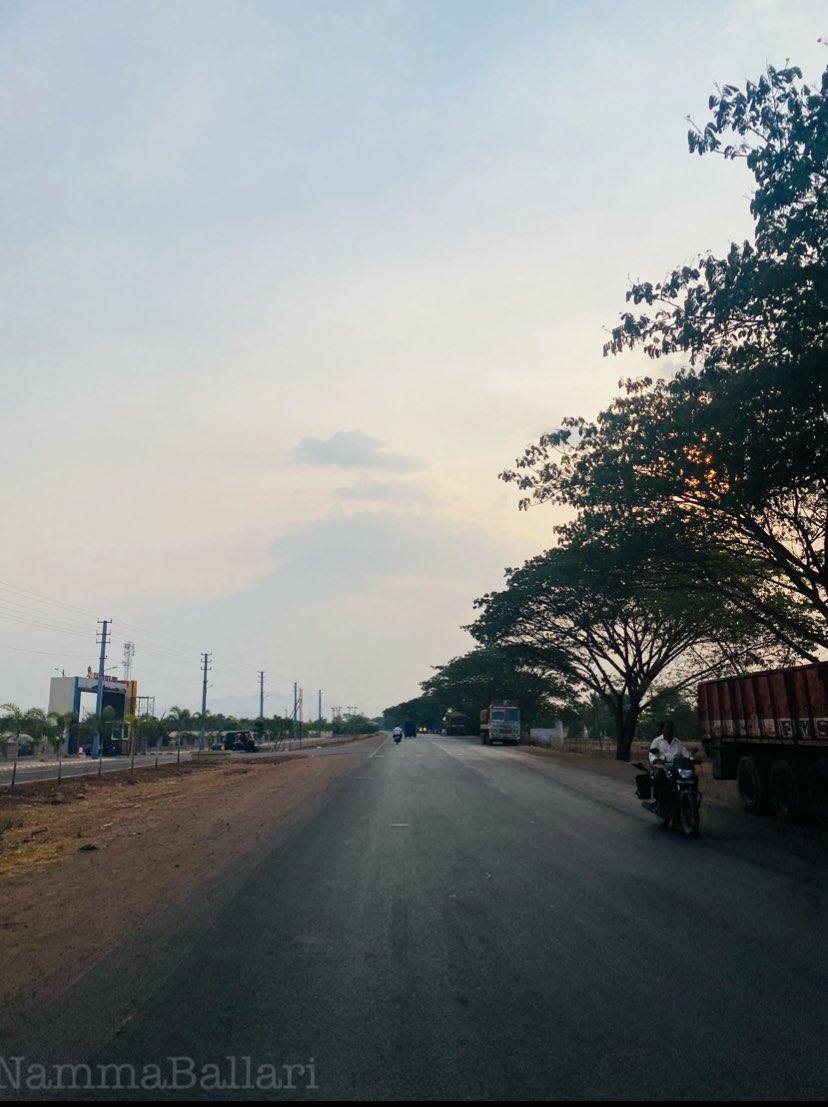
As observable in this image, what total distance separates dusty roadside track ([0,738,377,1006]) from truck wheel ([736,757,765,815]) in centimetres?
904

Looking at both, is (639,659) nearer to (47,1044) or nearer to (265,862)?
(265,862)

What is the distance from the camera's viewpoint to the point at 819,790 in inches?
547

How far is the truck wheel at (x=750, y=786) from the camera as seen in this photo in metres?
16.1

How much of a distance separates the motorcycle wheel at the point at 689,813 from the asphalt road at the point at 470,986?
1.99 meters

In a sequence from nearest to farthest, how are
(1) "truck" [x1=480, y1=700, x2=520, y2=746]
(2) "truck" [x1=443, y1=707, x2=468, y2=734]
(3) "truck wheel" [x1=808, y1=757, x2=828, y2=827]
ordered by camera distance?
(3) "truck wheel" [x1=808, y1=757, x2=828, y2=827]
(1) "truck" [x1=480, y1=700, x2=520, y2=746]
(2) "truck" [x1=443, y1=707, x2=468, y2=734]

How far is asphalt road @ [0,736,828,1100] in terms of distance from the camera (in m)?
4.38

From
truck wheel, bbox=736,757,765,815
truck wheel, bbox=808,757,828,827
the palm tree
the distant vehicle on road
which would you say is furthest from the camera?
the distant vehicle on road

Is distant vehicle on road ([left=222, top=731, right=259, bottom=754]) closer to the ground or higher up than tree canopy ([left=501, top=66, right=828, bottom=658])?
closer to the ground

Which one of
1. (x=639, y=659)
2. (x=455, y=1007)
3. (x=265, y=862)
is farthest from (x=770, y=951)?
(x=639, y=659)

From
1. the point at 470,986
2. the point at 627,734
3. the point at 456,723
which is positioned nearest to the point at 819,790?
the point at 470,986

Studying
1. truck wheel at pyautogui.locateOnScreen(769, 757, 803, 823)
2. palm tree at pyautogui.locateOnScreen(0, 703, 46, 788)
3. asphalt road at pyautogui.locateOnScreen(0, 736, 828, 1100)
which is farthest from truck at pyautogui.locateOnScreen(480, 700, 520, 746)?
asphalt road at pyautogui.locateOnScreen(0, 736, 828, 1100)

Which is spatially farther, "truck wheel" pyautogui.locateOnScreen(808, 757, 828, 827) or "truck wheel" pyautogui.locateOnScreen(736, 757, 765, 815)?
"truck wheel" pyautogui.locateOnScreen(736, 757, 765, 815)

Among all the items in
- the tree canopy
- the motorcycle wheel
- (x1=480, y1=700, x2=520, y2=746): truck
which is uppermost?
the tree canopy

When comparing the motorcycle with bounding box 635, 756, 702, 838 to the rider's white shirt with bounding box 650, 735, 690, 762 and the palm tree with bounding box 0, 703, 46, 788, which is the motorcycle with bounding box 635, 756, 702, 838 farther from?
the palm tree with bounding box 0, 703, 46, 788
